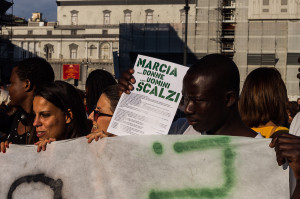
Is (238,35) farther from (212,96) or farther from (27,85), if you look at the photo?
(212,96)

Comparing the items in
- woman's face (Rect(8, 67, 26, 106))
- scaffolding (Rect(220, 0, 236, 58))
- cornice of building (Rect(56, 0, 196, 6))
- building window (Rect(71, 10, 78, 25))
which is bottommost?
woman's face (Rect(8, 67, 26, 106))

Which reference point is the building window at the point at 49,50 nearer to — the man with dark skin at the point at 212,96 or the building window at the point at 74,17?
the building window at the point at 74,17

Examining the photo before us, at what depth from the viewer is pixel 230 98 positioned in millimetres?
2275

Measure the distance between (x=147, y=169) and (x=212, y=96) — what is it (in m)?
0.45

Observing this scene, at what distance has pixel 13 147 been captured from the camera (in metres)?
2.45

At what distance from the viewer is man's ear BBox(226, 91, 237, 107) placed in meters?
2.26

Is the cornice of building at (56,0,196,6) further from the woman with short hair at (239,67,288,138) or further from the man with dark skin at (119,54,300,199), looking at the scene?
the man with dark skin at (119,54,300,199)

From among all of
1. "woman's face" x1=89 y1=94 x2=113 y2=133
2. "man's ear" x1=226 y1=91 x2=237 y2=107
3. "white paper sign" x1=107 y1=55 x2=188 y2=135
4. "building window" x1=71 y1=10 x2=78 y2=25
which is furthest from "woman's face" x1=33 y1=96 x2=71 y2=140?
"building window" x1=71 y1=10 x2=78 y2=25

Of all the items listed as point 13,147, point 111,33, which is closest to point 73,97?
point 13,147

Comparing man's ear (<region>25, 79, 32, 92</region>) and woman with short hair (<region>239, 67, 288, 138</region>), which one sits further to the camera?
man's ear (<region>25, 79, 32, 92</region>)

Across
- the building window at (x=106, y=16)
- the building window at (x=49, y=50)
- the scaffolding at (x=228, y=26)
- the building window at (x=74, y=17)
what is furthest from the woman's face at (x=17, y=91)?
the building window at (x=74, y=17)

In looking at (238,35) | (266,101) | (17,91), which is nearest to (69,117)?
(17,91)

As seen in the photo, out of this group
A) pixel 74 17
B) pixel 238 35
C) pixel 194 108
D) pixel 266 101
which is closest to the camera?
pixel 194 108

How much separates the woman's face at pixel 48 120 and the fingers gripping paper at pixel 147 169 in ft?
0.76
